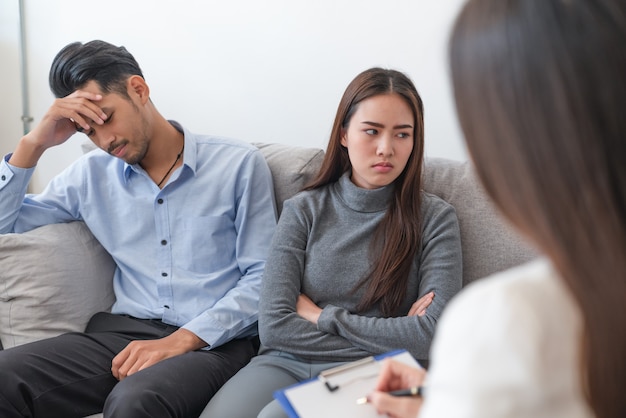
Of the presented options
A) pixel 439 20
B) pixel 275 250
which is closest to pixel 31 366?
pixel 275 250

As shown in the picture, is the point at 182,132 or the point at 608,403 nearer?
the point at 608,403

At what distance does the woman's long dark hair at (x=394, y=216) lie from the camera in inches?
58.8

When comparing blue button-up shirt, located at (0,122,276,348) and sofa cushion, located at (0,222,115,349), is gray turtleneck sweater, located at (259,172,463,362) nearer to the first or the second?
blue button-up shirt, located at (0,122,276,348)

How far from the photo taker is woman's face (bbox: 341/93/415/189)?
1.50m

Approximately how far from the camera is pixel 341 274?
1532 mm

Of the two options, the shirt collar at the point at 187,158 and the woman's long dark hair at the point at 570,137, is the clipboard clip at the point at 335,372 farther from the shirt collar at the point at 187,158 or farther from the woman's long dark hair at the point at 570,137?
the shirt collar at the point at 187,158

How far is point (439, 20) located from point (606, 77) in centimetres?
138

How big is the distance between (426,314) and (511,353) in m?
0.92

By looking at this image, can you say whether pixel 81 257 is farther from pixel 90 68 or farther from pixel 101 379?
pixel 90 68

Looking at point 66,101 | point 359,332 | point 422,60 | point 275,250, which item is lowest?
point 359,332

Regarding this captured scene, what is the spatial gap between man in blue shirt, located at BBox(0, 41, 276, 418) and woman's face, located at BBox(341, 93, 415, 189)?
33cm

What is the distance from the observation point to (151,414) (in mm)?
1338

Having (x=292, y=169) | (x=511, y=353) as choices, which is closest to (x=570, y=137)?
(x=511, y=353)

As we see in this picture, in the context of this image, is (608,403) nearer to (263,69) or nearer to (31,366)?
(31,366)
